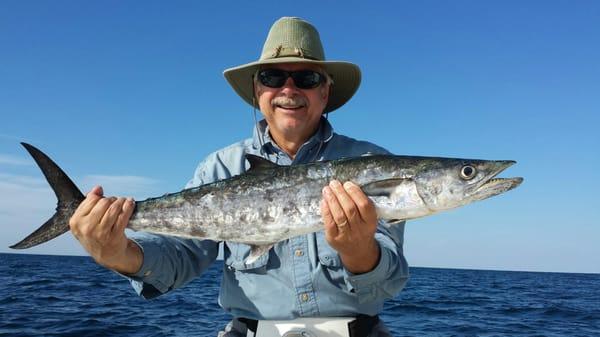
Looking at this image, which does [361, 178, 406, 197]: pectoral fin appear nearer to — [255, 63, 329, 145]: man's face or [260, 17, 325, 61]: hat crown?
[255, 63, 329, 145]: man's face

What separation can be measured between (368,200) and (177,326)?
13347 mm

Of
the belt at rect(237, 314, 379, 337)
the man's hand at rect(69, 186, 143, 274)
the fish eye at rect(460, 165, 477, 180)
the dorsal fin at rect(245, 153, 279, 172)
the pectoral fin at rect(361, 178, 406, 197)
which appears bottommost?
the belt at rect(237, 314, 379, 337)

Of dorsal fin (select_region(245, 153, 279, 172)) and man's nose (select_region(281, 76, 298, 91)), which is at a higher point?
man's nose (select_region(281, 76, 298, 91))

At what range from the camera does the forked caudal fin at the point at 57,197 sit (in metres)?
4.07

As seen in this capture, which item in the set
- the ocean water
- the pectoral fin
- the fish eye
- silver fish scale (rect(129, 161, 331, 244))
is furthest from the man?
the ocean water

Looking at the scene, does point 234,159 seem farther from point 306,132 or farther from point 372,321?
point 372,321

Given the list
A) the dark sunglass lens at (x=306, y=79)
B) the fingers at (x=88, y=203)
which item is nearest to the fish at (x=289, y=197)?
the fingers at (x=88, y=203)

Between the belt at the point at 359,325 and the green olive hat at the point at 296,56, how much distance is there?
98.8 inches

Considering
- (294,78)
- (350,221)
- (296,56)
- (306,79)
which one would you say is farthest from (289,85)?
(350,221)

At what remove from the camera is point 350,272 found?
147 inches

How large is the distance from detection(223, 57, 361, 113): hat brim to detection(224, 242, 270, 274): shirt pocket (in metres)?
1.87

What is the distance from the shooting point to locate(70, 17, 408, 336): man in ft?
12.0

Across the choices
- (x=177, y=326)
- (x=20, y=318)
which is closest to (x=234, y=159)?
(x=177, y=326)

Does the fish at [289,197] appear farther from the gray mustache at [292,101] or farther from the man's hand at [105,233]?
the gray mustache at [292,101]
